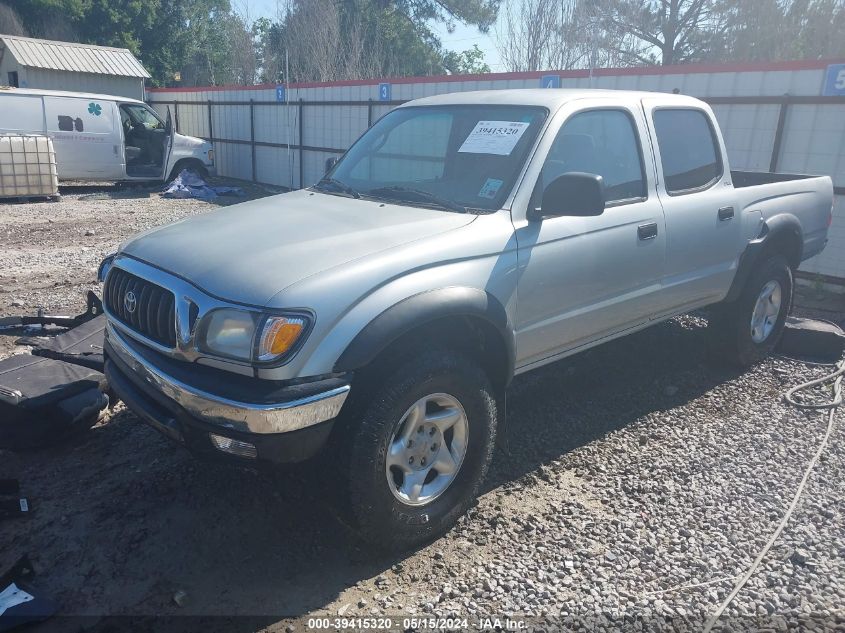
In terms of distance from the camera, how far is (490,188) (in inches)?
140

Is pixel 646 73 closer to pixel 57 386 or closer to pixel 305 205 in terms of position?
pixel 305 205

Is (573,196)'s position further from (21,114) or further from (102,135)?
(102,135)

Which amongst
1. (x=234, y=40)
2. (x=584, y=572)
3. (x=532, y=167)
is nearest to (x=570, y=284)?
(x=532, y=167)

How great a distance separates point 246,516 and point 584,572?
1.61 metres

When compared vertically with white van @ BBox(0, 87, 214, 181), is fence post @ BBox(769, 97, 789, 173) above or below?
above

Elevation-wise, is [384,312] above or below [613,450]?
above

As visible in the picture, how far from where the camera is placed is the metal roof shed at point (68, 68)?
68.1 ft

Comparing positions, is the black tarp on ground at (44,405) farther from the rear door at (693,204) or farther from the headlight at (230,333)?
the rear door at (693,204)

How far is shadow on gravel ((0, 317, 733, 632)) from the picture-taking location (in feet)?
9.24

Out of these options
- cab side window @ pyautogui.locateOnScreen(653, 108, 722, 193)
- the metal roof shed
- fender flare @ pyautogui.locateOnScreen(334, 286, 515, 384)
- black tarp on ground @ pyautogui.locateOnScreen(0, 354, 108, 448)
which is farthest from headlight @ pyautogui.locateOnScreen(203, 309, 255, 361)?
the metal roof shed

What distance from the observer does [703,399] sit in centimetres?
489

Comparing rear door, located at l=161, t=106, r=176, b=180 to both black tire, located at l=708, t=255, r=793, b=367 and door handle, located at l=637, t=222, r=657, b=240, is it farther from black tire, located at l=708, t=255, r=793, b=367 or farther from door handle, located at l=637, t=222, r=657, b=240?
door handle, located at l=637, t=222, r=657, b=240

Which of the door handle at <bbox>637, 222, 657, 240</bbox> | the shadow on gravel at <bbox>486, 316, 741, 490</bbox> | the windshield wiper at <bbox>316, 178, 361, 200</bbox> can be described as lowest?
the shadow on gravel at <bbox>486, 316, 741, 490</bbox>

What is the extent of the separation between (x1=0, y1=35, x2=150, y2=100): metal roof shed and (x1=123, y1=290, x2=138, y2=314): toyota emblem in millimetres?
21340
